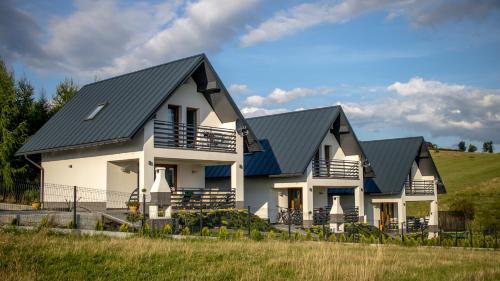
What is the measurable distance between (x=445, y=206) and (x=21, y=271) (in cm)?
4254

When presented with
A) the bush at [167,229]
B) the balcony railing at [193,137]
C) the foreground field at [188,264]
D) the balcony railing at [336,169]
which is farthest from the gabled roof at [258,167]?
the foreground field at [188,264]

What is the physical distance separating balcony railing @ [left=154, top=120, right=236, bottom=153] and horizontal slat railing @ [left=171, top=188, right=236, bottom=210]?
1798 mm

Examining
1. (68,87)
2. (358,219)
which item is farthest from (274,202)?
(68,87)

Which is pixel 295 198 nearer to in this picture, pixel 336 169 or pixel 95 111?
pixel 336 169

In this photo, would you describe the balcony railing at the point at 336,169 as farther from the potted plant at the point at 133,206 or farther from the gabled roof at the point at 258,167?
the potted plant at the point at 133,206

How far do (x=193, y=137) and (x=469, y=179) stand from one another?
40393 mm

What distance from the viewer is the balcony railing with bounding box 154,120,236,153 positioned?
23.2 meters

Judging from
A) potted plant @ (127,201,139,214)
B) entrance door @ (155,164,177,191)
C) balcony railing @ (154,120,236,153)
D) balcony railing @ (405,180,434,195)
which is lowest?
potted plant @ (127,201,139,214)

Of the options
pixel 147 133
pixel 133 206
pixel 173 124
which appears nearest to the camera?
pixel 133 206

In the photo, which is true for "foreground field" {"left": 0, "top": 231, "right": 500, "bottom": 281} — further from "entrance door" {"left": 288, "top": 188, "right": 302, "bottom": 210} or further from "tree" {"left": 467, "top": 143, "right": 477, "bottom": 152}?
"tree" {"left": 467, "top": 143, "right": 477, "bottom": 152}

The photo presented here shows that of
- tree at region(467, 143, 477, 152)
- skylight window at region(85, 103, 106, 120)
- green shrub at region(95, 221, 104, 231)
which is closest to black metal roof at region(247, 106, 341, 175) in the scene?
skylight window at region(85, 103, 106, 120)

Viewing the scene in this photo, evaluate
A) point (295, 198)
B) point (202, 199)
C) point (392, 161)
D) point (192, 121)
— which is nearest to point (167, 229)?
point (202, 199)

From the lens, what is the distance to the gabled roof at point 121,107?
2245 cm

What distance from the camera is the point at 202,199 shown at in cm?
2450
